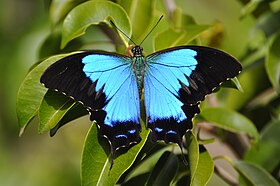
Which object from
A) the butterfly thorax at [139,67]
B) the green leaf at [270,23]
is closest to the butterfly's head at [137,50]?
the butterfly thorax at [139,67]

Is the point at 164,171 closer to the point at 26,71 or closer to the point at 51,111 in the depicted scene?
the point at 51,111

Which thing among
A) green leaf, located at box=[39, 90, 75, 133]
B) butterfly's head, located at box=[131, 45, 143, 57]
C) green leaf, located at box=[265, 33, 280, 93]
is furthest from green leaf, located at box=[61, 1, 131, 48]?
green leaf, located at box=[265, 33, 280, 93]

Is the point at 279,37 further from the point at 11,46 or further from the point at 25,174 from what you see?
the point at 25,174

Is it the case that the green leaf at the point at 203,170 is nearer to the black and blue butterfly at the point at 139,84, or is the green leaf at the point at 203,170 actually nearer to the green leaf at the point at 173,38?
the black and blue butterfly at the point at 139,84

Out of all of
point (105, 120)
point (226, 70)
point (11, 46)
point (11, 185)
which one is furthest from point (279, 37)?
point (11, 185)

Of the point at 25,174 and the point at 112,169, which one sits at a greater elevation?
the point at 112,169

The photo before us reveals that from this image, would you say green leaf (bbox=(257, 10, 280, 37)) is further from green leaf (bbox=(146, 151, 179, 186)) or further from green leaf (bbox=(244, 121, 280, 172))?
green leaf (bbox=(146, 151, 179, 186))
